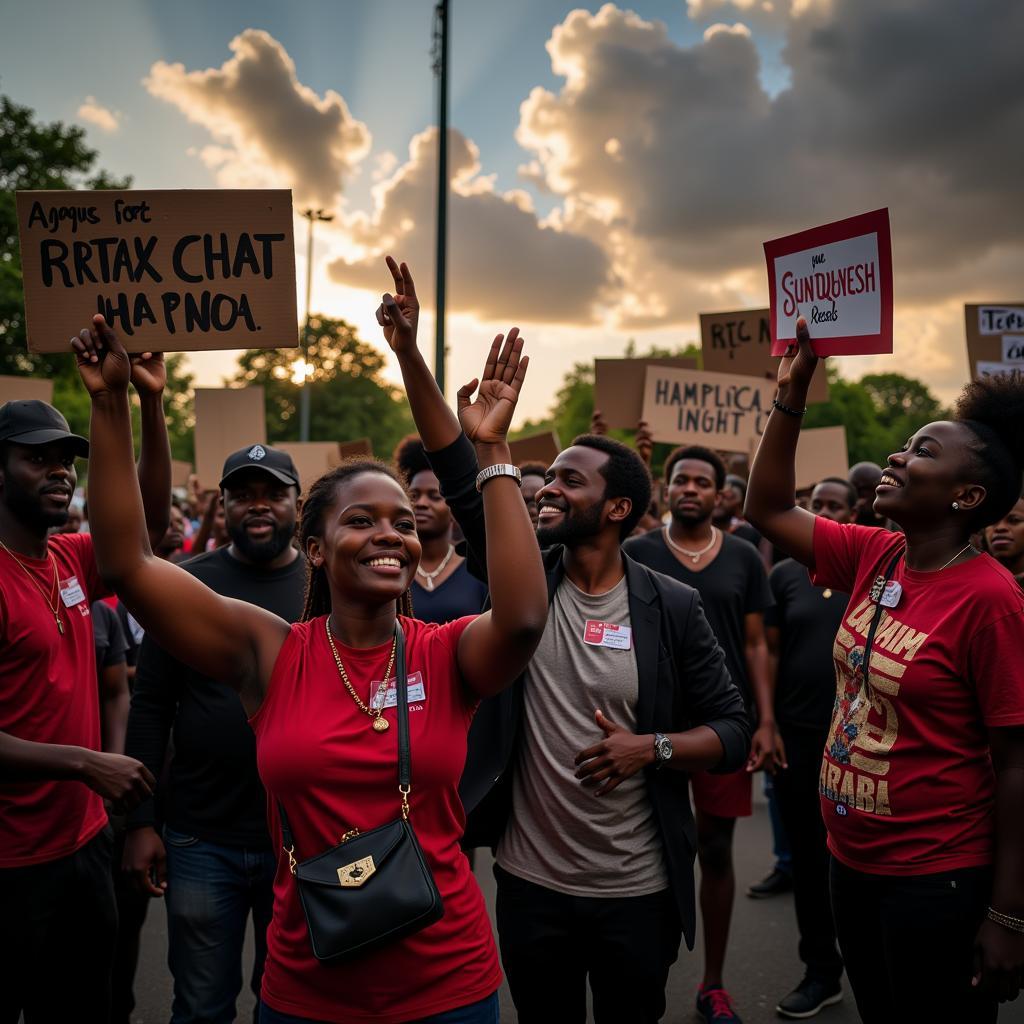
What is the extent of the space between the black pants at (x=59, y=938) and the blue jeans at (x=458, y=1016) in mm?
1146

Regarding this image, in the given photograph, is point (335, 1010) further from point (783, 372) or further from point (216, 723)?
point (783, 372)

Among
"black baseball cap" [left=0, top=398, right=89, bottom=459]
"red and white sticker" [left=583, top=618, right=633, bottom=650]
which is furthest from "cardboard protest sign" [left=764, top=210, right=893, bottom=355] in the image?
"black baseball cap" [left=0, top=398, right=89, bottom=459]

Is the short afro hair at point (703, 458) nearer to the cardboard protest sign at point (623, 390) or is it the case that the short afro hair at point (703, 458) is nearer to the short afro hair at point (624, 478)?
the cardboard protest sign at point (623, 390)

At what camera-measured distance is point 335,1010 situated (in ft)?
6.87

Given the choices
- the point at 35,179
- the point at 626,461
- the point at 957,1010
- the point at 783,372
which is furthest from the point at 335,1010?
the point at 35,179

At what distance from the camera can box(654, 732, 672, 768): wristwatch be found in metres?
2.90

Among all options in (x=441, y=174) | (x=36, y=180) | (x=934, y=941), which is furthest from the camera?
(x=36, y=180)

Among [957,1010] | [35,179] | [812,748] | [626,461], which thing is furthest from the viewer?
[35,179]

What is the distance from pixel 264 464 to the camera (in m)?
3.88

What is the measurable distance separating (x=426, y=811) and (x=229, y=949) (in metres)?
1.53

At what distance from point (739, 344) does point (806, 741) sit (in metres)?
3.77

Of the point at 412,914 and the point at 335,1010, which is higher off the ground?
the point at 412,914

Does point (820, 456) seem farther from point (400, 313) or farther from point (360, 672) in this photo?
point (360, 672)

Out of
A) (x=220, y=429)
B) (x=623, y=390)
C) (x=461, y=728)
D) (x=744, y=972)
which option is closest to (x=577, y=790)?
(x=461, y=728)
